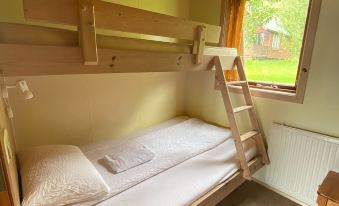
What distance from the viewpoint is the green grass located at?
2.12m

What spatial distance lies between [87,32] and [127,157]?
111 cm

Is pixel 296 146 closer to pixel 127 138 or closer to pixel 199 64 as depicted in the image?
pixel 199 64

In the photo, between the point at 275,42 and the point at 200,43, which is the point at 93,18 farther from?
the point at 275,42

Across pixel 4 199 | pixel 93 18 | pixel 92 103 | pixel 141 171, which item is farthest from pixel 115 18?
pixel 92 103

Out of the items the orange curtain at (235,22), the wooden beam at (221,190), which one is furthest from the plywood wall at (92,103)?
the wooden beam at (221,190)

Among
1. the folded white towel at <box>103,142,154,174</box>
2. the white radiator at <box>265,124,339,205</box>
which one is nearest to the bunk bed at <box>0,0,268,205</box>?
the folded white towel at <box>103,142,154,174</box>

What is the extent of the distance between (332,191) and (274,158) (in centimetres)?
91

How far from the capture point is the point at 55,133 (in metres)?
2.03

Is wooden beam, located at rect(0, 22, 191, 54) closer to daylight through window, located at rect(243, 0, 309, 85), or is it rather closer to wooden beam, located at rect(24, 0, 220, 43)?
wooden beam, located at rect(24, 0, 220, 43)

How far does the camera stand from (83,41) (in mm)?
1044

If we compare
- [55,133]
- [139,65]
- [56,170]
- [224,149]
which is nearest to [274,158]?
[224,149]

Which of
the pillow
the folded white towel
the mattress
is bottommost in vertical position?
the mattress

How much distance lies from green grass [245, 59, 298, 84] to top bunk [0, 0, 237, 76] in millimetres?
1252

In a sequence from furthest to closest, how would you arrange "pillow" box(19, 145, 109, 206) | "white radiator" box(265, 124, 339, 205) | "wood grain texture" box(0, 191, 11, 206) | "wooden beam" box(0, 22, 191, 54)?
"white radiator" box(265, 124, 339, 205) < "pillow" box(19, 145, 109, 206) < "wooden beam" box(0, 22, 191, 54) < "wood grain texture" box(0, 191, 11, 206)
